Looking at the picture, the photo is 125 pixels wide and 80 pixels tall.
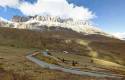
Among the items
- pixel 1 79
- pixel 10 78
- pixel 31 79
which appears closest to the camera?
pixel 10 78

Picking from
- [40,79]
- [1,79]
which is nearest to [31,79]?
[40,79]

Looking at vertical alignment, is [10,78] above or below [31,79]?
above

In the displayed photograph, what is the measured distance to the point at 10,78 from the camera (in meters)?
31.4

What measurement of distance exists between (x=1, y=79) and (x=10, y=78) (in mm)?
3370

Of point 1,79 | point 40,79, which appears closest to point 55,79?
point 40,79

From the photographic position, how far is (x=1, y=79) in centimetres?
3416

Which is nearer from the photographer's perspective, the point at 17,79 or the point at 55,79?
the point at 17,79

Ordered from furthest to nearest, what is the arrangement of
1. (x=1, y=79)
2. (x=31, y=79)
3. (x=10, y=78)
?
(x=31, y=79), (x=1, y=79), (x=10, y=78)

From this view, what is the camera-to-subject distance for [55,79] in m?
48.6

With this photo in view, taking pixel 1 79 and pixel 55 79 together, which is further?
pixel 55 79

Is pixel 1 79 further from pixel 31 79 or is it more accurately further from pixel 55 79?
pixel 55 79

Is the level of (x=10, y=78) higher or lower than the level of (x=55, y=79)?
higher

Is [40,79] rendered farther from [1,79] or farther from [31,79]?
[1,79]

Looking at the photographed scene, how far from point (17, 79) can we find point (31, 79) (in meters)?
15.5
